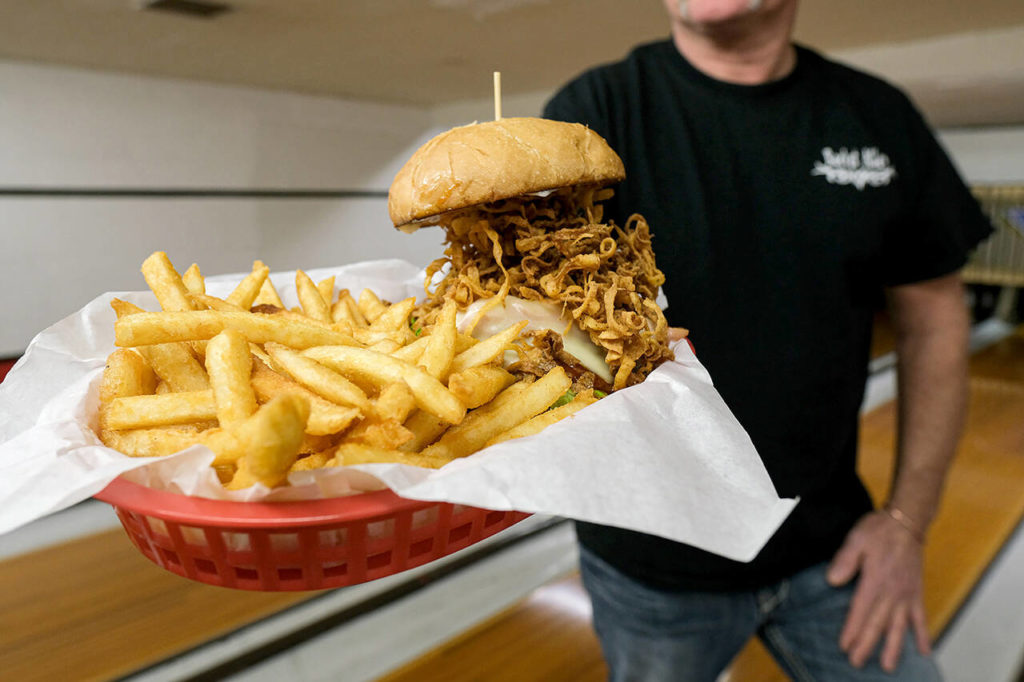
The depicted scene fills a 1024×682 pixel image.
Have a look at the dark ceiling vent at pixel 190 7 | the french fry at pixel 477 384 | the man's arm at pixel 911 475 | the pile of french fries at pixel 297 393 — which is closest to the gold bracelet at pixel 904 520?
the man's arm at pixel 911 475

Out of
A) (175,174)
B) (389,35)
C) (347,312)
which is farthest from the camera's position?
(175,174)

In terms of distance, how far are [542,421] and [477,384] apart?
10cm

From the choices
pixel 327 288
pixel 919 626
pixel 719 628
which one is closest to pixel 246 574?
pixel 327 288

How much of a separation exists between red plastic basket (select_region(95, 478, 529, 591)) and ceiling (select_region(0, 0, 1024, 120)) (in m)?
1.85

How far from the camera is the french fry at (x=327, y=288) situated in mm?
1270

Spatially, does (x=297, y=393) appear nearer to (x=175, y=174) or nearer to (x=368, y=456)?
(x=368, y=456)

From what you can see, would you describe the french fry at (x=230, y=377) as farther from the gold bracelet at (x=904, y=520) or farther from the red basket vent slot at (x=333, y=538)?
the gold bracelet at (x=904, y=520)

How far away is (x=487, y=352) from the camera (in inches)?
36.1

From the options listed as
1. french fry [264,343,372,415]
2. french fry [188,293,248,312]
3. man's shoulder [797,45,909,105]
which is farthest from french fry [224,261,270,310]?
man's shoulder [797,45,909,105]

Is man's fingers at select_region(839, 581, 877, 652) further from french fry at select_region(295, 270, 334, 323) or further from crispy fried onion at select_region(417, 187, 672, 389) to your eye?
french fry at select_region(295, 270, 334, 323)

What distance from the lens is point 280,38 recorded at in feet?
8.16

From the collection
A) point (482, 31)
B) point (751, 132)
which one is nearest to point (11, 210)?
point (482, 31)

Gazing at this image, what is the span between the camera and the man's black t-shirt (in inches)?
59.3

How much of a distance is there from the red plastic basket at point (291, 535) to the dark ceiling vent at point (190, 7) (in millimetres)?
1823
